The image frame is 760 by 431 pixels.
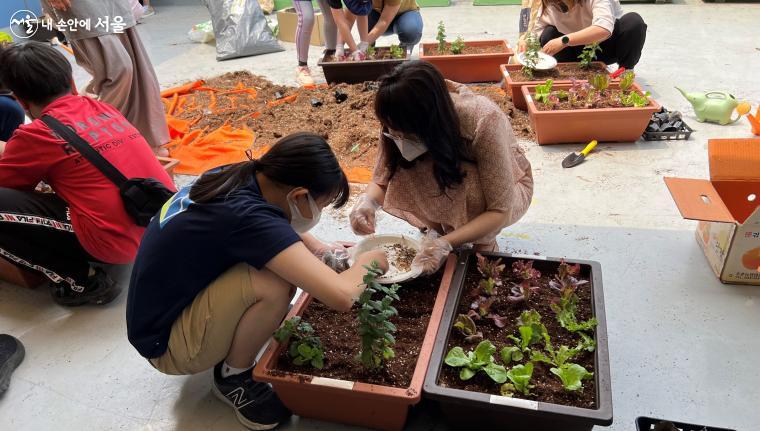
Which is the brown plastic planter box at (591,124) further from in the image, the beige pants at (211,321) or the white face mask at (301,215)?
the beige pants at (211,321)

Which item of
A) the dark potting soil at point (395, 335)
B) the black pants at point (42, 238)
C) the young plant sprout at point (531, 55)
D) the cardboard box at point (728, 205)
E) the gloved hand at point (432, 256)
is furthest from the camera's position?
the young plant sprout at point (531, 55)

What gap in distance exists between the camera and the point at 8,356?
1.77 meters

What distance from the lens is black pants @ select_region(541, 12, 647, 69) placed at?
3361 mm

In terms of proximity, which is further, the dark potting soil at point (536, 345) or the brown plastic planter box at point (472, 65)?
the brown plastic planter box at point (472, 65)

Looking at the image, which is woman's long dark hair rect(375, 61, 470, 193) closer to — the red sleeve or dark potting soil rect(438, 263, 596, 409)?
dark potting soil rect(438, 263, 596, 409)

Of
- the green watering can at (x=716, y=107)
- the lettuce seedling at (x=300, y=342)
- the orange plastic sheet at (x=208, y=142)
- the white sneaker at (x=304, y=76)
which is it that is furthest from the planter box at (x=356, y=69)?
the lettuce seedling at (x=300, y=342)

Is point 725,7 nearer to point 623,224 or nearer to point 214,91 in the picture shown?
point 623,224

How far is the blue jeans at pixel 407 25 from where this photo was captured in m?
4.23

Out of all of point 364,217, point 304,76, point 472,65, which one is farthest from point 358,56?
point 364,217

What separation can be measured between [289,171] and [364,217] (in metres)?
0.59

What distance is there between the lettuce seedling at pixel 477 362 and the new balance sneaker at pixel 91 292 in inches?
54.8

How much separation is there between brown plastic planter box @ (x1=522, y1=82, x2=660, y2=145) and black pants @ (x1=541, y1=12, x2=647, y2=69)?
21.8 inches

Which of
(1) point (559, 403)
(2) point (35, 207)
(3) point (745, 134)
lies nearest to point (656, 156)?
(3) point (745, 134)

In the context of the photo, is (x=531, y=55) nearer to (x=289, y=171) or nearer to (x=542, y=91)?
(x=542, y=91)
